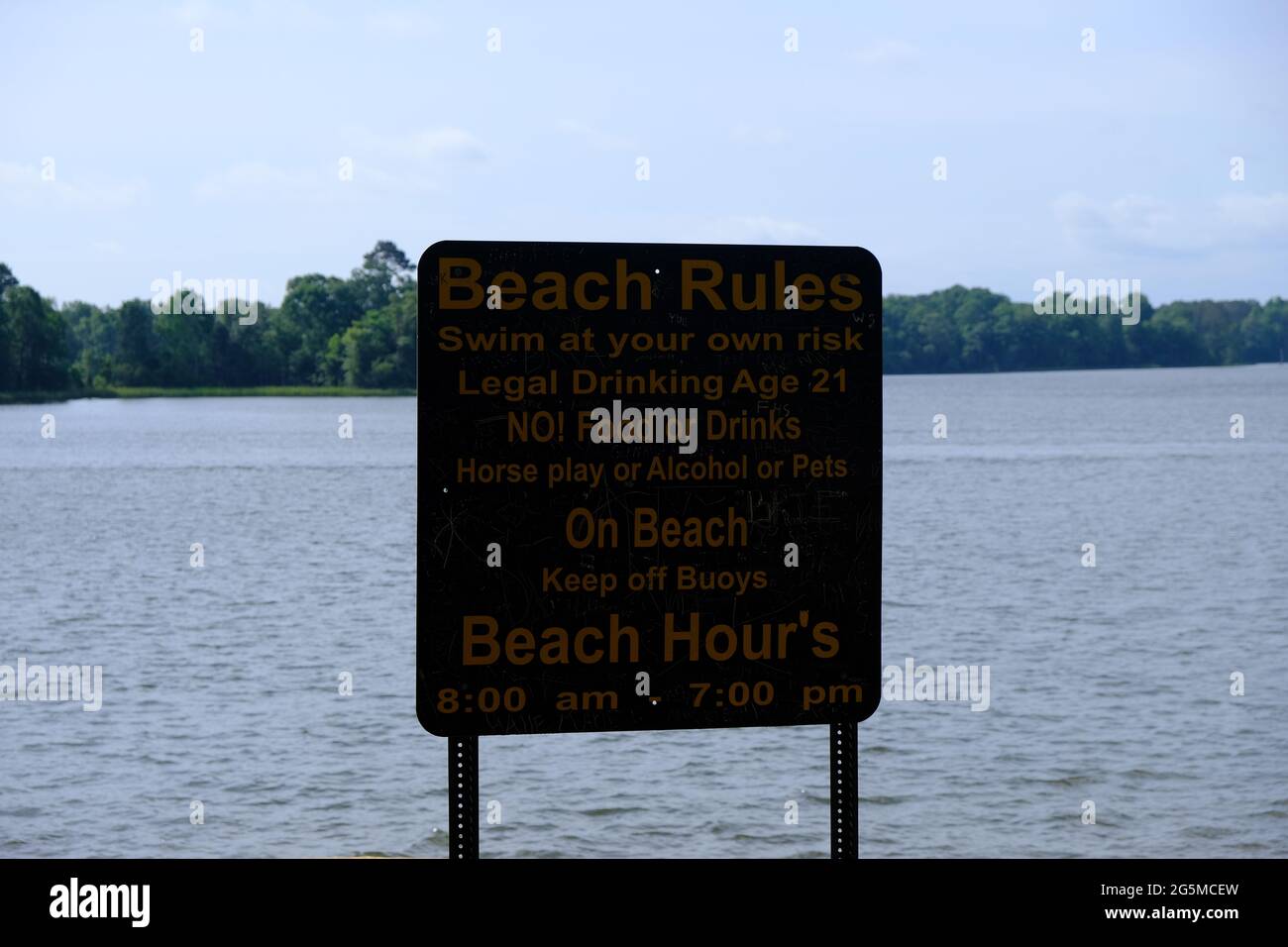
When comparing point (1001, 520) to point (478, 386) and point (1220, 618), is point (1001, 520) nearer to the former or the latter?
A: point (1220, 618)

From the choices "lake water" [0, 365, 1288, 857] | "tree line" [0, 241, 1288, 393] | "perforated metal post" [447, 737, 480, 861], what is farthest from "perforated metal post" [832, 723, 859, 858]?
"tree line" [0, 241, 1288, 393]

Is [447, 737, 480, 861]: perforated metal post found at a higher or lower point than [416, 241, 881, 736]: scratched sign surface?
lower

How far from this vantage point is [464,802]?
5457 millimetres

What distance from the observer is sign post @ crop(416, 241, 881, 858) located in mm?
5590

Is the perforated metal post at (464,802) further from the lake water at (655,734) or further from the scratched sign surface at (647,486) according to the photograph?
the lake water at (655,734)

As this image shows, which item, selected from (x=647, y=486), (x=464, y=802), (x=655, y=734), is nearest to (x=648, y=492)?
(x=647, y=486)

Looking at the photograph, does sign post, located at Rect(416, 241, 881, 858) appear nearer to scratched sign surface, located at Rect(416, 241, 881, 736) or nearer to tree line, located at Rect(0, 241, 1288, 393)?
scratched sign surface, located at Rect(416, 241, 881, 736)

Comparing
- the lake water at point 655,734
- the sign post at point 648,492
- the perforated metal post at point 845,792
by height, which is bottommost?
the lake water at point 655,734

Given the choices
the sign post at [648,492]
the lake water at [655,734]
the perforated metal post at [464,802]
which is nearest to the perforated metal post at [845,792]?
the sign post at [648,492]

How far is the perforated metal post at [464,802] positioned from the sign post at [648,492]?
0.5 inches

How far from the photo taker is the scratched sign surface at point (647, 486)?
5594 millimetres

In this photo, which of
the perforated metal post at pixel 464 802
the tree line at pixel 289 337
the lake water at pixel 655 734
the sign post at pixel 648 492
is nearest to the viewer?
the perforated metal post at pixel 464 802

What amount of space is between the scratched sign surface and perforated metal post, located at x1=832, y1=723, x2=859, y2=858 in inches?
3.4

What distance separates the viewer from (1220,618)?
119 ft
